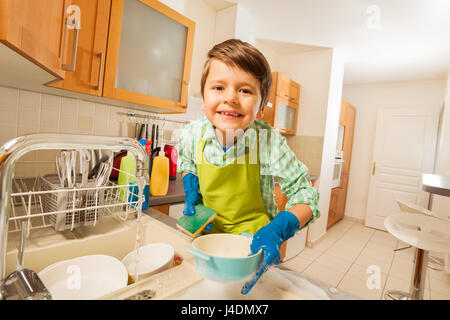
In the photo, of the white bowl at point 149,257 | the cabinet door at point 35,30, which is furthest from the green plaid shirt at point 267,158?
the cabinet door at point 35,30

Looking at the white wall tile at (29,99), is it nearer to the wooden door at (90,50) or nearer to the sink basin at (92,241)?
the wooden door at (90,50)

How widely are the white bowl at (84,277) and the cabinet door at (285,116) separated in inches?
88.5

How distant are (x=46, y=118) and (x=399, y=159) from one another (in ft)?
15.3

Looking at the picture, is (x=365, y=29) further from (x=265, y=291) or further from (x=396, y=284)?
(x=265, y=291)

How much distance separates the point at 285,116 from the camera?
110 inches

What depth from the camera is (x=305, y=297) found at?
0.45 metres

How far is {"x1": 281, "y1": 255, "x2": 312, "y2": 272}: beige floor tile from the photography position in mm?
2444

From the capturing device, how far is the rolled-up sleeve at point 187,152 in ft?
3.03

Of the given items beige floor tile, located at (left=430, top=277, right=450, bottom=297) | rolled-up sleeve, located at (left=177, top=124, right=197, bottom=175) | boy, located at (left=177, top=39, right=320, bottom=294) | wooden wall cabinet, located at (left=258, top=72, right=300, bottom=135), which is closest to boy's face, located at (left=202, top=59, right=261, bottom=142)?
boy, located at (left=177, top=39, right=320, bottom=294)

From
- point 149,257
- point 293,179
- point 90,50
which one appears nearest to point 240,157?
point 293,179

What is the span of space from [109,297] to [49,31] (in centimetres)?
78

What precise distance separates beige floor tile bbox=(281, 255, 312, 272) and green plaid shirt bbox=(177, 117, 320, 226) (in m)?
1.89

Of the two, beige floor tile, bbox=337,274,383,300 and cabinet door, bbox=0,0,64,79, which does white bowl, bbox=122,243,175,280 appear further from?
beige floor tile, bbox=337,274,383,300
